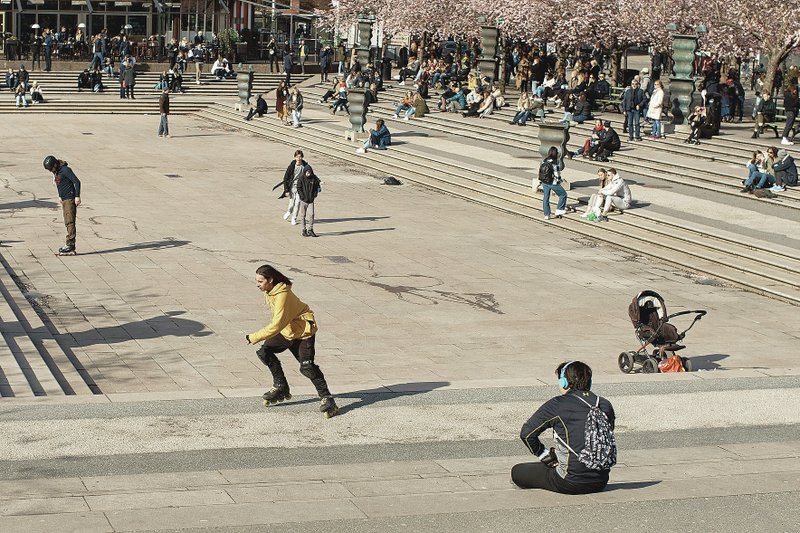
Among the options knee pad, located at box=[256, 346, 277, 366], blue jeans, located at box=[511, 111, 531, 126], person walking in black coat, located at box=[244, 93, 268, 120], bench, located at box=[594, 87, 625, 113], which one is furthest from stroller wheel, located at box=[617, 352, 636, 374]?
person walking in black coat, located at box=[244, 93, 268, 120]

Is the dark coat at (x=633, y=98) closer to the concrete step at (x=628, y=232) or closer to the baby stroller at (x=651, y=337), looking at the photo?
the concrete step at (x=628, y=232)

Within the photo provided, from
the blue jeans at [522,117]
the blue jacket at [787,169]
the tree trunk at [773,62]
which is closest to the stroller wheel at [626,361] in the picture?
the blue jacket at [787,169]

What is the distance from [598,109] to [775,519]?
35.0 meters

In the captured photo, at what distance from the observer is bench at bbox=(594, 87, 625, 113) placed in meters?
42.0

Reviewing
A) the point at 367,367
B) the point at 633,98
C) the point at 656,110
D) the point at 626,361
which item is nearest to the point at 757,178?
the point at 633,98

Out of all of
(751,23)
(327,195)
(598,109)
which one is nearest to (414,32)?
(598,109)

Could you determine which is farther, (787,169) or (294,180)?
(787,169)

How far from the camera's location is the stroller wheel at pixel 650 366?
1515cm

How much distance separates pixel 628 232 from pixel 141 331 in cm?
1202

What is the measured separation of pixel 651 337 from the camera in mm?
15672

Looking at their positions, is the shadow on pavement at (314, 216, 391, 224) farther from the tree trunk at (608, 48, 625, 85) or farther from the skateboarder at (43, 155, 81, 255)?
the tree trunk at (608, 48, 625, 85)

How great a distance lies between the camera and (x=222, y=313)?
18.3m

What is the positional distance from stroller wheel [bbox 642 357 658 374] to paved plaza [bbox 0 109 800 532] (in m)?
0.57

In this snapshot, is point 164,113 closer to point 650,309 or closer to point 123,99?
point 123,99
